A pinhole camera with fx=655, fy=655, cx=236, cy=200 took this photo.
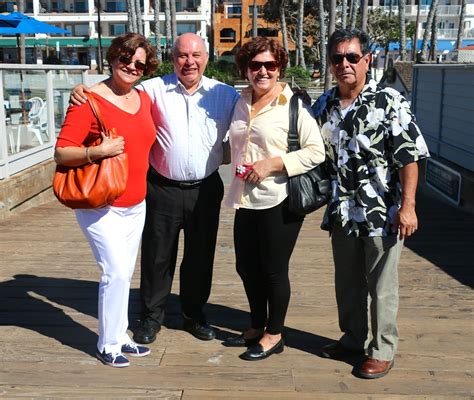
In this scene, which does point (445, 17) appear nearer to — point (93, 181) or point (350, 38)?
point (350, 38)

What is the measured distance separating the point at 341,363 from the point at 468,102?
17.3 feet

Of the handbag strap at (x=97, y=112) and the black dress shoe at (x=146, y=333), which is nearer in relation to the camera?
the handbag strap at (x=97, y=112)

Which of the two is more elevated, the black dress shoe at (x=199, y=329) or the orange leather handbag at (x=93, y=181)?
the orange leather handbag at (x=93, y=181)

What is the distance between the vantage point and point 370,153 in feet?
10.8

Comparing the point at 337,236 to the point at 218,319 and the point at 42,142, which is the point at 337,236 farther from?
the point at 42,142

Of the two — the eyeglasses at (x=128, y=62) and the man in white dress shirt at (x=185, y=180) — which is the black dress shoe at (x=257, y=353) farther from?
the eyeglasses at (x=128, y=62)

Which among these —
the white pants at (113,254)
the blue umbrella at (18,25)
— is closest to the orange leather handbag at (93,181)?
the white pants at (113,254)

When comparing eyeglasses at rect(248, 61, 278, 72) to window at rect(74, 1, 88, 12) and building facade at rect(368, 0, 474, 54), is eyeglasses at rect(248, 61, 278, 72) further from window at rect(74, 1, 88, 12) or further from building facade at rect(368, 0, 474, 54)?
window at rect(74, 1, 88, 12)

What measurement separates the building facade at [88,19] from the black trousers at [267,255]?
2577 inches

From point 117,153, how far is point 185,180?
583 mm

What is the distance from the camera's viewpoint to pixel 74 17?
68.9 metres

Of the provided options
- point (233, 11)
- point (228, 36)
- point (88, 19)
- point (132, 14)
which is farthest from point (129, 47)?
point (233, 11)

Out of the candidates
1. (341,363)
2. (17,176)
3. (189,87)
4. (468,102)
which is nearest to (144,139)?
(189,87)

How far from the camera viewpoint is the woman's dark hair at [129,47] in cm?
339
